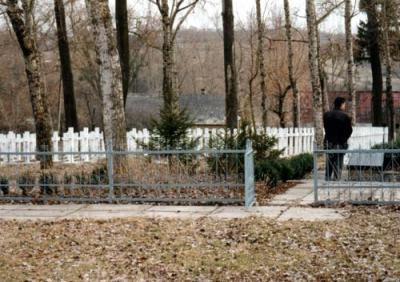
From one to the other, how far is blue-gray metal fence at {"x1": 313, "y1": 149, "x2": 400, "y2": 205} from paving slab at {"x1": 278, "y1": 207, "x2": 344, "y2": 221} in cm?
44

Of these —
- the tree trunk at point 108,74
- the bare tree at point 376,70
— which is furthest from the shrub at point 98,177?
the bare tree at point 376,70

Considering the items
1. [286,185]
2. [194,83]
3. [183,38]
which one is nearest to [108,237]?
[286,185]

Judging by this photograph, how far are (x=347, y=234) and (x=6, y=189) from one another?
7.66 meters

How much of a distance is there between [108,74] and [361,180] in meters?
5.76

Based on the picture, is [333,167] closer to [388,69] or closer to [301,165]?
[301,165]

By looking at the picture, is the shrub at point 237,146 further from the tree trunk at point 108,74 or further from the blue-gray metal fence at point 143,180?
the tree trunk at point 108,74

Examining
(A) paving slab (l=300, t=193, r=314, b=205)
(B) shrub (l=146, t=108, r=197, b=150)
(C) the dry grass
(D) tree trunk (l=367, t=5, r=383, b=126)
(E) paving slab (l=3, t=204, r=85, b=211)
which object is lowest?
(C) the dry grass

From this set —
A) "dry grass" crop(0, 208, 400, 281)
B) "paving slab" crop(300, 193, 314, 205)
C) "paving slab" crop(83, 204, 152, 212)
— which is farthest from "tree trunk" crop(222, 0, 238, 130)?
"dry grass" crop(0, 208, 400, 281)

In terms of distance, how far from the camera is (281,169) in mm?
15516

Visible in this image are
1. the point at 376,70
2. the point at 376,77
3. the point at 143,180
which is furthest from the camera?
the point at 376,70

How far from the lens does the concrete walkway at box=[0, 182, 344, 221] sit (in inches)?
446

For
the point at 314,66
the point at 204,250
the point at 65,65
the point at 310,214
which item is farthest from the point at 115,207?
the point at 65,65

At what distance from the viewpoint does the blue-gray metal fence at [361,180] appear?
11859 mm

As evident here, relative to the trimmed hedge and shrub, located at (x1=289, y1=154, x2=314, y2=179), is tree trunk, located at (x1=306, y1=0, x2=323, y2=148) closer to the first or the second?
shrub, located at (x1=289, y1=154, x2=314, y2=179)
